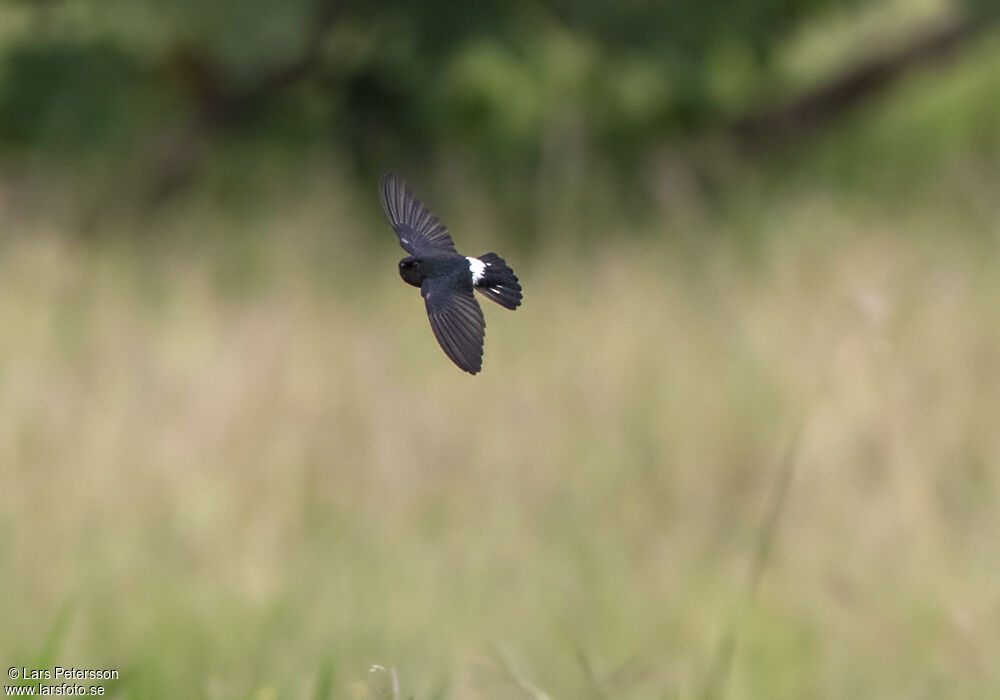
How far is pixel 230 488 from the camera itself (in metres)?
3.79

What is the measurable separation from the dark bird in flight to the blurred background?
0.32 m

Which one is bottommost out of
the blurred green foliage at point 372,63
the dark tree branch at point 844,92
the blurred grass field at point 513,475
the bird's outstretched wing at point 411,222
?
the bird's outstretched wing at point 411,222

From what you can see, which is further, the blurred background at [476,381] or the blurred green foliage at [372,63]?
the blurred green foliage at [372,63]

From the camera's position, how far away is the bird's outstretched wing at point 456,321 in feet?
1.85

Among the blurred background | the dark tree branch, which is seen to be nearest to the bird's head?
the blurred background

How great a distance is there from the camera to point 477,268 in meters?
0.71

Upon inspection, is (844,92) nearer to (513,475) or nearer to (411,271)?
(513,475)

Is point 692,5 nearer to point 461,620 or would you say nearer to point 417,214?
point 461,620

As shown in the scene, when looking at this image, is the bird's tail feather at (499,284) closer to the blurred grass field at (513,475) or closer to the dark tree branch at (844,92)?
the blurred grass field at (513,475)

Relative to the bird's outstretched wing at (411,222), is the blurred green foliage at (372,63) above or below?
above

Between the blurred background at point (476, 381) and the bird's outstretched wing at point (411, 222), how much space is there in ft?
1.05

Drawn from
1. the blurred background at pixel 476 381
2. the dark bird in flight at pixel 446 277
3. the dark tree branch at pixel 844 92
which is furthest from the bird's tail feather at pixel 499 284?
the dark tree branch at pixel 844 92

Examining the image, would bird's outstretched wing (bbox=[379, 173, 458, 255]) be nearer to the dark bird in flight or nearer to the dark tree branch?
the dark bird in flight

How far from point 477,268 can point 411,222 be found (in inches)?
2.7
